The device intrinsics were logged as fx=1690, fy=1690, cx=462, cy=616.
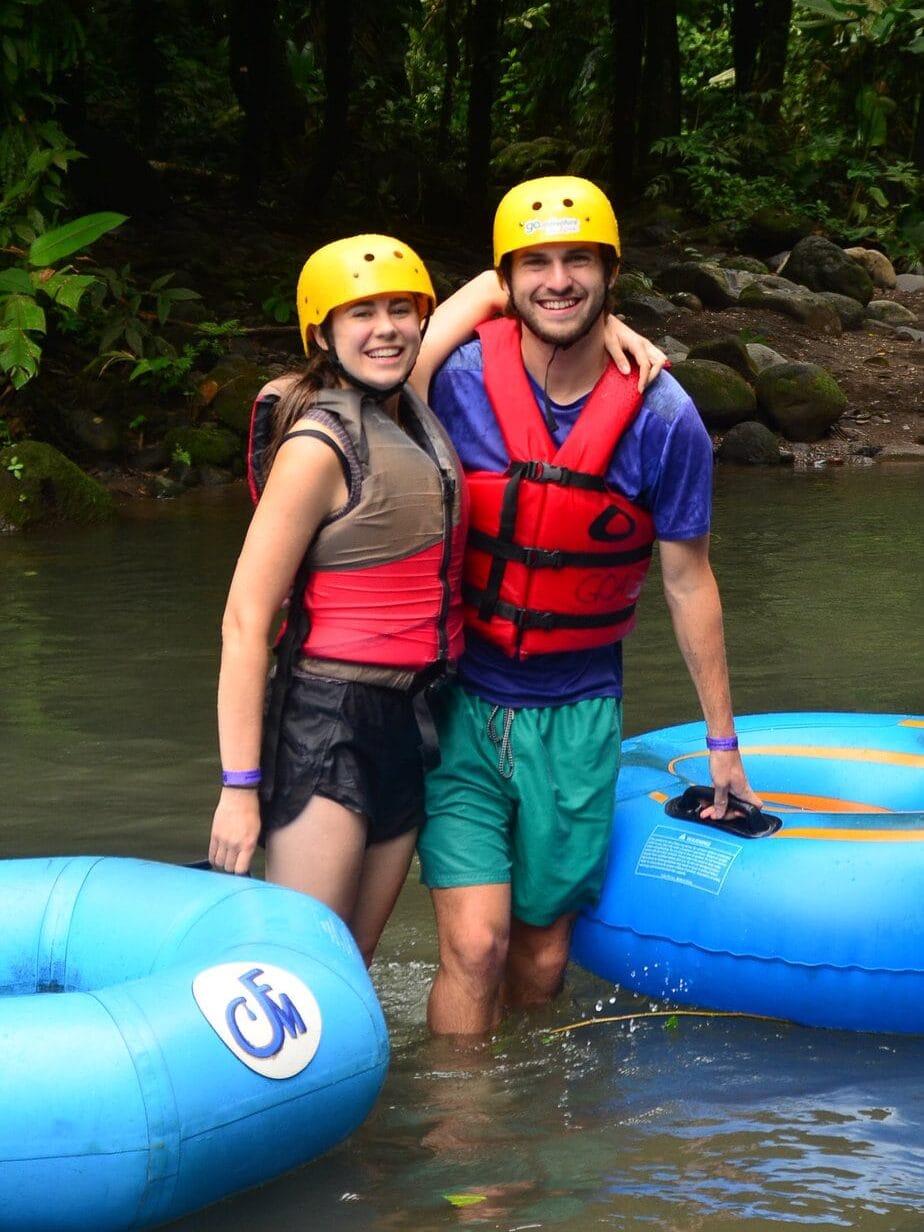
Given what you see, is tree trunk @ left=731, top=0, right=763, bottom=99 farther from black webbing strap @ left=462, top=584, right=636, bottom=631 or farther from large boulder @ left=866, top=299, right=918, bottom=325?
black webbing strap @ left=462, top=584, right=636, bottom=631

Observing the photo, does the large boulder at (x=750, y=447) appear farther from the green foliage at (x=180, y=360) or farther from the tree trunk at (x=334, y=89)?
the tree trunk at (x=334, y=89)

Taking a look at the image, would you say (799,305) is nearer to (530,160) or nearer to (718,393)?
(718,393)

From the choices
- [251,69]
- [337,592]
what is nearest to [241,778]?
[337,592]

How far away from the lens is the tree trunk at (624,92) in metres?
18.3

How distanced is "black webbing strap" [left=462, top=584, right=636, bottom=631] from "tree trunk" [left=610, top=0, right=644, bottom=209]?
16.2m

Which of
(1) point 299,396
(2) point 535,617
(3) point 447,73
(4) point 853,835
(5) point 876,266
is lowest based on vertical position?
(4) point 853,835

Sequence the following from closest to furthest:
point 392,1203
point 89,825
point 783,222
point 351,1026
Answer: point 351,1026, point 392,1203, point 89,825, point 783,222

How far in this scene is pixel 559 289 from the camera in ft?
10.4

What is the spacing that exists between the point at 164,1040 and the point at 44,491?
27.2ft

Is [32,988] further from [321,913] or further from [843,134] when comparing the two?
[843,134]

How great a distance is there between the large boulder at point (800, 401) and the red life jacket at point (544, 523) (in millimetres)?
10051

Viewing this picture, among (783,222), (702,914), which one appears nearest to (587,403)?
(702,914)

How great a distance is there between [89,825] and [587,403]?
101 inches

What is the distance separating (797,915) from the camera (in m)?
3.44
